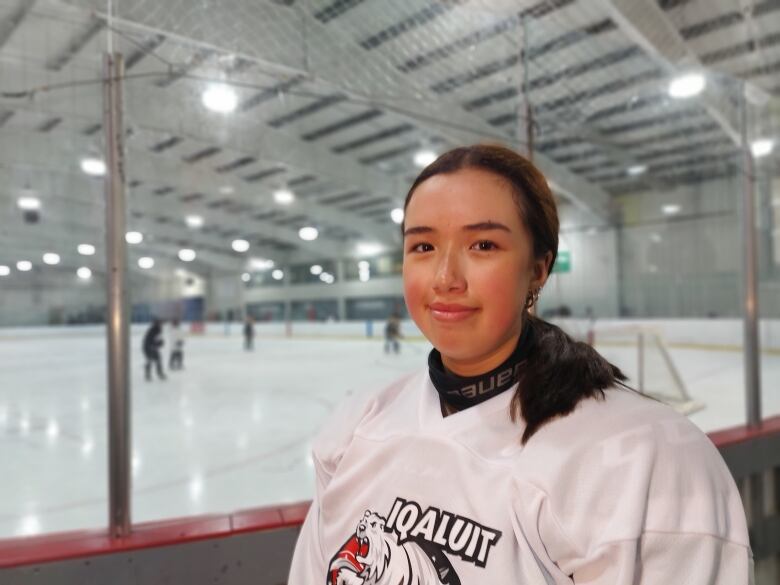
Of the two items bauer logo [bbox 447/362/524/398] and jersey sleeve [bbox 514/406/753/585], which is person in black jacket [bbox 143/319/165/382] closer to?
bauer logo [bbox 447/362/524/398]

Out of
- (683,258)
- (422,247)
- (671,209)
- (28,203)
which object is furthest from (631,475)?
(683,258)

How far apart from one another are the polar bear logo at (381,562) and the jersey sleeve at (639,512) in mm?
129

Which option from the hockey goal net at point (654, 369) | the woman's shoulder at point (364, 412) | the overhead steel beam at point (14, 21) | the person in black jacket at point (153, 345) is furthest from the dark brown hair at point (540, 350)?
the person in black jacket at point (153, 345)

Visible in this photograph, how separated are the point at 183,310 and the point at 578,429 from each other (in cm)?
653

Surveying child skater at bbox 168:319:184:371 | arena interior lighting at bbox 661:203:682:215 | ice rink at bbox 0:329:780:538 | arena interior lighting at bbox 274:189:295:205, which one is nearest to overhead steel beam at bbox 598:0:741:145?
ice rink at bbox 0:329:780:538

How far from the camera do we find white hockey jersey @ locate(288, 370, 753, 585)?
1.82 feet

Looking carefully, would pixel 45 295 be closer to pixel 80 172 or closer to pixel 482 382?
pixel 80 172

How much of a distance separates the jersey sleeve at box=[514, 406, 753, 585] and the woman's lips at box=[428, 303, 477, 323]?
7.4 inches

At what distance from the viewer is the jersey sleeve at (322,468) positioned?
87 centimetres

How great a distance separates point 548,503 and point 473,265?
0.97 feet

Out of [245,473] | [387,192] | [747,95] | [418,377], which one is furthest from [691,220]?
[418,377]

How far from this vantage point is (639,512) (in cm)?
55

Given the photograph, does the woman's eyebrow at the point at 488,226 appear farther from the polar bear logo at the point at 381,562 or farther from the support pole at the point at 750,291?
the support pole at the point at 750,291

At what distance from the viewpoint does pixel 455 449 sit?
0.69 metres
